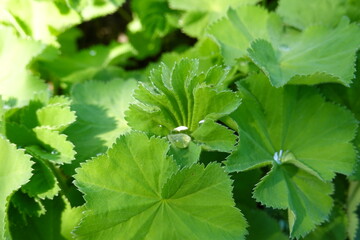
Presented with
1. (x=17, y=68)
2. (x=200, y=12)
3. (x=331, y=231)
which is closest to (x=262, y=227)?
(x=331, y=231)

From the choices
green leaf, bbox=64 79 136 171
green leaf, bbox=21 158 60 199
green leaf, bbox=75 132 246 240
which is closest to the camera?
green leaf, bbox=75 132 246 240

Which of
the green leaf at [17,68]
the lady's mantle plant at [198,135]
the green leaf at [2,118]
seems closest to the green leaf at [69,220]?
the lady's mantle plant at [198,135]

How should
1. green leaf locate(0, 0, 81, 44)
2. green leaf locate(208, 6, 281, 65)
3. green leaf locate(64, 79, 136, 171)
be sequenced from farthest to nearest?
1. green leaf locate(0, 0, 81, 44)
2. green leaf locate(208, 6, 281, 65)
3. green leaf locate(64, 79, 136, 171)

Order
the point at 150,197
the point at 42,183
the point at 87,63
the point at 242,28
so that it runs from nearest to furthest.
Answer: the point at 150,197
the point at 42,183
the point at 242,28
the point at 87,63

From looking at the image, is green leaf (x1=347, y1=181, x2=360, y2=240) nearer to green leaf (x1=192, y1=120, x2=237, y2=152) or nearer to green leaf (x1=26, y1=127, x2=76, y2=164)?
green leaf (x1=192, y1=120, x2=237, y2=152)

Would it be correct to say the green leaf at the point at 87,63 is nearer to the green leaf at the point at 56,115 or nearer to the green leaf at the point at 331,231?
the green leaf at the point at 56,115

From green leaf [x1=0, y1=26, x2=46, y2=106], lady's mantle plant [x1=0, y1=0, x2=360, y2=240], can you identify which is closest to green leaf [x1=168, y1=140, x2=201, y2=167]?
lady's mantle plant [x1=0, y1=0, x2=360, y2=240]

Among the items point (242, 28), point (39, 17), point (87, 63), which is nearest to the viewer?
point (242, 28)

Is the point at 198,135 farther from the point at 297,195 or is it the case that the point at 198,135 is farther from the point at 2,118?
the point at 2,118
